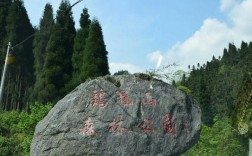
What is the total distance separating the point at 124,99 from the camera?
749cm

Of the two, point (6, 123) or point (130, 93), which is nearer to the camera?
point (130, 93)

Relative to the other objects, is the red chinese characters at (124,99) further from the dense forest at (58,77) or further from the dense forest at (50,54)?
the dense forest at (50,54)

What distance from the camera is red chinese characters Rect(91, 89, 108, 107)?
7387mm

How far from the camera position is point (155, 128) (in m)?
7.44

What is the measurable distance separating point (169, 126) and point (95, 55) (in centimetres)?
1300

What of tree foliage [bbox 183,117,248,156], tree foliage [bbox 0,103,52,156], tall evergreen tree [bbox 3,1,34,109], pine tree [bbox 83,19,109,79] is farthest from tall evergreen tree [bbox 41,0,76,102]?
tree foliage [bbox 183,117,248,156]

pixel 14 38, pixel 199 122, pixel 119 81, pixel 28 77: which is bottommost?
pixel 199 122

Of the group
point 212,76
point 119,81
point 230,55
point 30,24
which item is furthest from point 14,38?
point 230,55

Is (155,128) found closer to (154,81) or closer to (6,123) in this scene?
(154,81)

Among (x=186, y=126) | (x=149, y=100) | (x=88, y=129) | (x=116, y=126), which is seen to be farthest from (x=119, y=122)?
(x=186, y=126)

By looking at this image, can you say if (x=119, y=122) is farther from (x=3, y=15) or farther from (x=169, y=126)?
(x=3, y=15)

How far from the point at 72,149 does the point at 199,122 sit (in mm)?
2090

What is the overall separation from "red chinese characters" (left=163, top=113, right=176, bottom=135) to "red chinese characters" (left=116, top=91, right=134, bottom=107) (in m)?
0.59

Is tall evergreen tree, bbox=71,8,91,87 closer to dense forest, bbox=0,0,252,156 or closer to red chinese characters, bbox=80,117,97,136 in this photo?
dense forest, bbox=0,0,252,156
